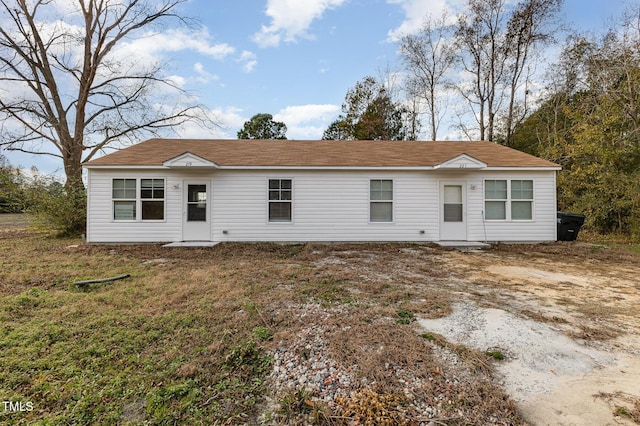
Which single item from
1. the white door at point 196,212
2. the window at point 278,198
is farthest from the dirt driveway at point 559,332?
the white door at point 196,212

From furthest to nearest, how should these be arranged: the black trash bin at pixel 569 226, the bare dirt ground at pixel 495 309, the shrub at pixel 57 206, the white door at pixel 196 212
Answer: the shrub at pixel 57 206, the black trash bin at pixel 569 226, the white door at pixel 196 212, the bare dirt ground at pixel 495 309

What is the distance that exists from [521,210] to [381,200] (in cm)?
488

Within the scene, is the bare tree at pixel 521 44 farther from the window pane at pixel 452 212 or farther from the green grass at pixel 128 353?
the green grass at pixel 128 353

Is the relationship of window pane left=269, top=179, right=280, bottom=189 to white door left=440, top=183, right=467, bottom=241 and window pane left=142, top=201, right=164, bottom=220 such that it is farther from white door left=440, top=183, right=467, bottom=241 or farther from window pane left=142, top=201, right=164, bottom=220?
white door left=440, top=183, right=467, bottom=241

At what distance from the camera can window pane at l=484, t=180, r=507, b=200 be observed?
31.9 feet

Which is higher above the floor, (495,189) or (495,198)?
(495,189)

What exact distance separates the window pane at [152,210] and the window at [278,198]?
3.66m

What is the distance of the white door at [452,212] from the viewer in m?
9.76

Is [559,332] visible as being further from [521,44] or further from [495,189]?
[521,44]

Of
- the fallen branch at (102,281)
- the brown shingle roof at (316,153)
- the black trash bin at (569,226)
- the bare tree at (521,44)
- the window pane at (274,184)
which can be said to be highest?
the bare tree at (521,44)

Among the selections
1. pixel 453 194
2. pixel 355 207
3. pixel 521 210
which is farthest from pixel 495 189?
pixel 355 207

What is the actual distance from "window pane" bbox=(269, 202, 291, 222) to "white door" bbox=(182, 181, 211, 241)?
2.12 metres

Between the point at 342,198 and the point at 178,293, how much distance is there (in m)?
6.29

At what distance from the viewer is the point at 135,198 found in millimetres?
9375
